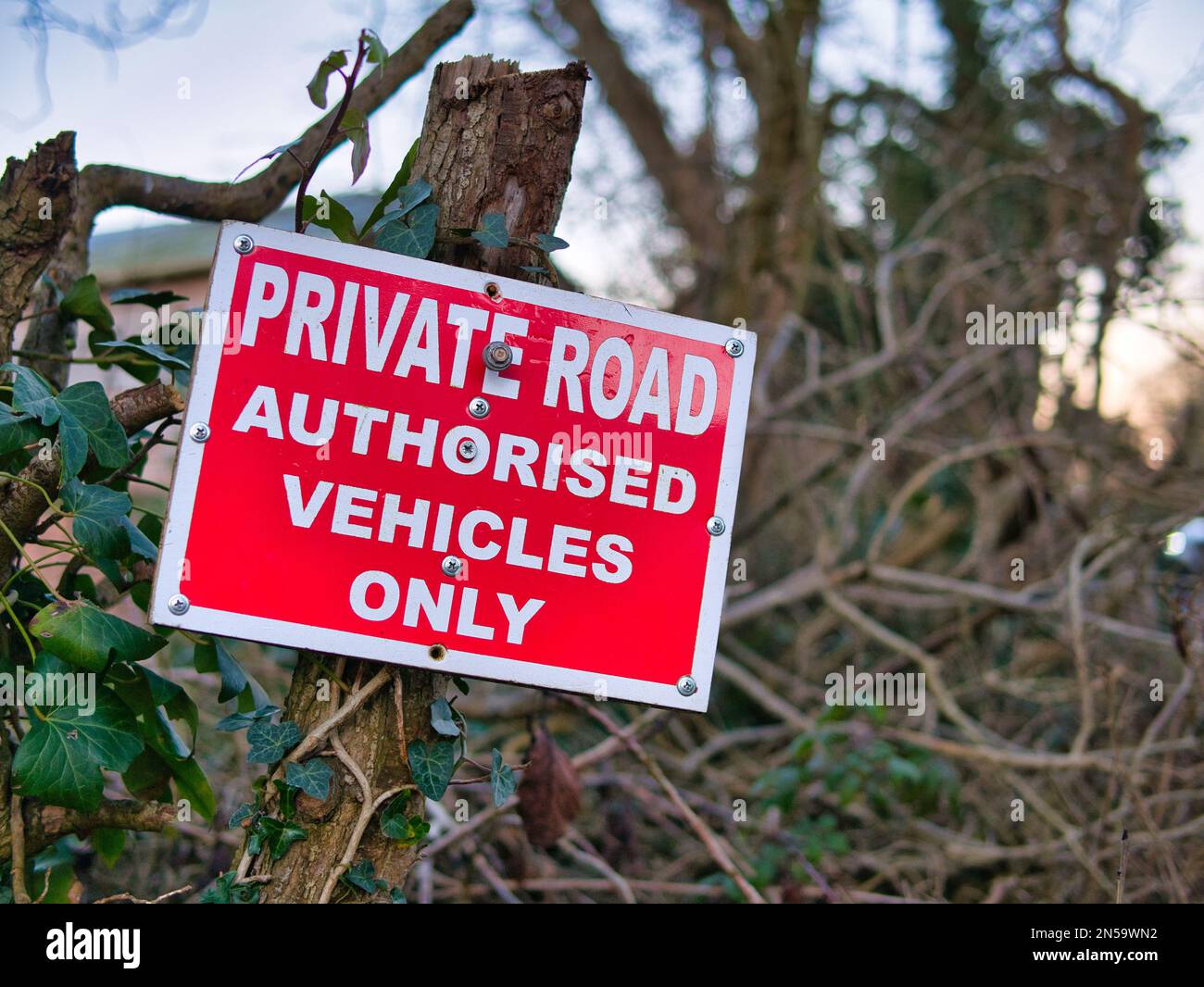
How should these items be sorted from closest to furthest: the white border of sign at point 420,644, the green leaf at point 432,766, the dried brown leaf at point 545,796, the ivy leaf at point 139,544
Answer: the white border of sign at point 420,644 → the green leaf at point 432,766 → the ivy leaf at point 139,544 → the dried brown leaf at point 545,796

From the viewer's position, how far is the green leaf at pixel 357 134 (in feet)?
4.42

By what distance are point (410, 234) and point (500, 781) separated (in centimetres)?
71

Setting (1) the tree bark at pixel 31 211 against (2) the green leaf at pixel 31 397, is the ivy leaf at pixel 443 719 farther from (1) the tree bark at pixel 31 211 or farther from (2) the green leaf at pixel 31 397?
(1) the tree bark at pixel 31 211

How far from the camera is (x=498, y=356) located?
1.24m

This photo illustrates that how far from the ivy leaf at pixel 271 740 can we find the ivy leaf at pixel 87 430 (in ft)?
1.32

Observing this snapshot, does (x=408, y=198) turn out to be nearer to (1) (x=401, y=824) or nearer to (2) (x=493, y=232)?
(2) (x=493, y=232)

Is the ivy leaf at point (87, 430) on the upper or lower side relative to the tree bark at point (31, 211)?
lower

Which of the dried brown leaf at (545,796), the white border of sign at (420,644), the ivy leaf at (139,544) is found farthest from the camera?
the dried brown leaf at (545,796)

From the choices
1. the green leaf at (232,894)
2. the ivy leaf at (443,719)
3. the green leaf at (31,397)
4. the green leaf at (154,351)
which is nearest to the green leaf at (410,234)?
the green leaf at (154,351)

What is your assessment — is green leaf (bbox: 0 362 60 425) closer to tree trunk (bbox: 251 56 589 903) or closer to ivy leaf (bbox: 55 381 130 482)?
ivy leaf (bbox: 55 381 130 482)

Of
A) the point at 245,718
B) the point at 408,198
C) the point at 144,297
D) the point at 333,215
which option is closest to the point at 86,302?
the point at 144,297

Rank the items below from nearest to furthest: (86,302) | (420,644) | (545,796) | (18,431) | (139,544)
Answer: (420,644), (18,431), (139,544), (86,302), (545,796)

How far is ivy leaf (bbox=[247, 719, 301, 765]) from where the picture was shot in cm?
123

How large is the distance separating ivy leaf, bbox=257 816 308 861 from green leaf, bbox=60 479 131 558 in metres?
0.42
